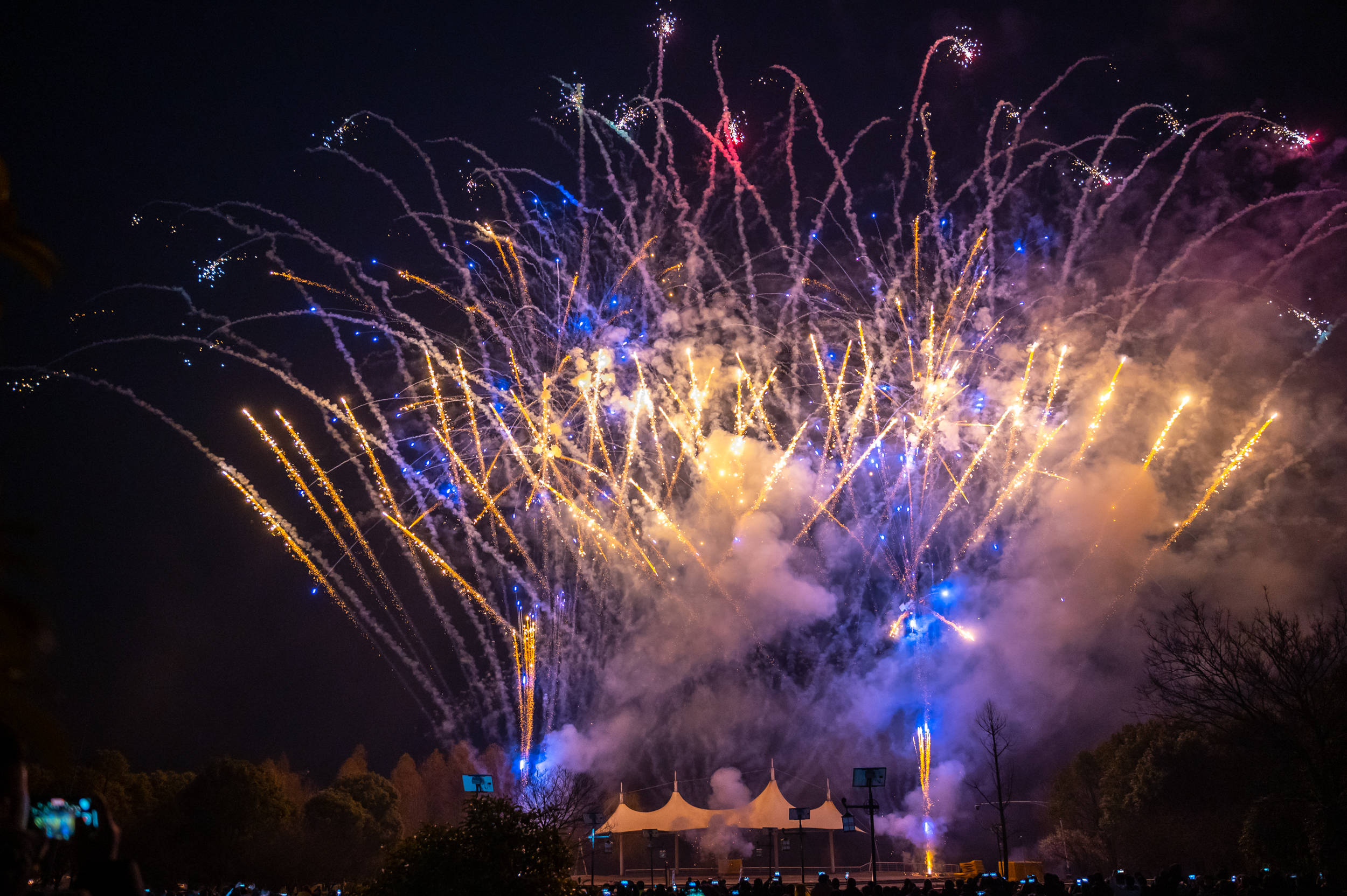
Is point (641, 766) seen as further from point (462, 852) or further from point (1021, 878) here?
point (462, 852)

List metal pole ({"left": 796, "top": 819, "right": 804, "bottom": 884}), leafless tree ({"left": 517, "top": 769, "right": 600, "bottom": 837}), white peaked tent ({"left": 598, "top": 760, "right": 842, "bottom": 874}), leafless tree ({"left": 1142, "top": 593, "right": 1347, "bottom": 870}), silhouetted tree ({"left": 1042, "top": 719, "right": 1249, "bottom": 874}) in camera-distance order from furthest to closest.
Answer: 1. white peaked tent ({"left": 598, "top": 760, "right": 842, "bottom": 874})
2. leafless tree ({"left": 517, "top": 769, "right": 600, "bottom": 837})
3. silhouetted tree ({"left": 1042, "top": 719, "right": 1249, "bottom": 874})
4. metal pole ({"left": 796, "top": 819, "right": 804, "bottom": 884})
5. leafless tree ({"left": 1142, "top": 593, "right": 1347, "bottom": 870})

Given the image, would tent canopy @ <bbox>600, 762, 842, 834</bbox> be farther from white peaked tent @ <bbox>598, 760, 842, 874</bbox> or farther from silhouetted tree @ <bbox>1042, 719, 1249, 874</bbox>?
silhouetted tree @ <bbox>1042, 719, 1249, 874</bbox>

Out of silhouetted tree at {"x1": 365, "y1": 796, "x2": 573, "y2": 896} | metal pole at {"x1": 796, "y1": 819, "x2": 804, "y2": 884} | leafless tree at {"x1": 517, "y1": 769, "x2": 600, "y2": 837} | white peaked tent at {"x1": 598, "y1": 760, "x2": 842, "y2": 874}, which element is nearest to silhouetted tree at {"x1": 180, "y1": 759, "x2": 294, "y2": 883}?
leafless tree at {"x1": 517, "y1": 769, "x2": 600, "y2": 837}

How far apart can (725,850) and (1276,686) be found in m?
34.8

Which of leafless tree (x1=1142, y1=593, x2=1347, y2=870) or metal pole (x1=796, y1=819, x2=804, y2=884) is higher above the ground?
leafless tree (x1=1142, y1=593, x2=1347, y2=870)

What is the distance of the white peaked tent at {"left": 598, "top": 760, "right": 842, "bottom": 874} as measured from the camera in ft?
133

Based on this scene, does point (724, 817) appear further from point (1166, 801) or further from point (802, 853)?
point (1166, 801)

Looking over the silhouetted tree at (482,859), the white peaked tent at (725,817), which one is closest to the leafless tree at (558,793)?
the white peaked tent at (725,817)

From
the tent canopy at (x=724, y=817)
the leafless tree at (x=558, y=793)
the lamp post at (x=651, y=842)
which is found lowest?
the lamp post at (x=651, y=842)

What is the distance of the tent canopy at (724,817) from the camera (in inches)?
1603

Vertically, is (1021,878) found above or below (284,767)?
below

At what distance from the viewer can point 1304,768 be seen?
20188 millimetres

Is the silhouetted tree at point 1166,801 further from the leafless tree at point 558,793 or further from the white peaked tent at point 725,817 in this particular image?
the leafless tree at point 558,793

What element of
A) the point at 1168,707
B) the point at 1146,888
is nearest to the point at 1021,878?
the point at 1168,707
